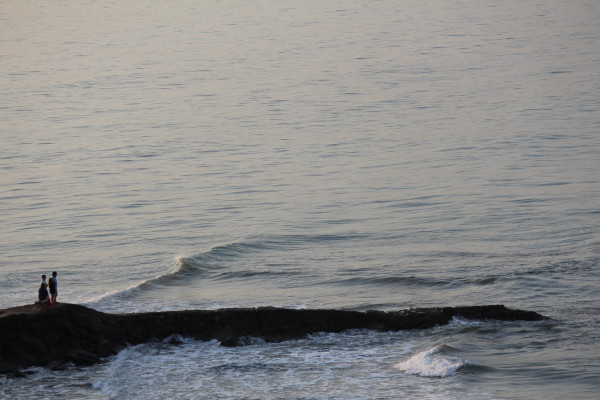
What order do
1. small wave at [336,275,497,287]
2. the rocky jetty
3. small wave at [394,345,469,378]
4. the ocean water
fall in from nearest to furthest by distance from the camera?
small wave at [394,345,469,378], the rocky jetty, the ocean water, small wave at [336,275,497,287]

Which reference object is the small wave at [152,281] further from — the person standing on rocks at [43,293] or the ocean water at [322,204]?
the person standing on rocks at [43,293]

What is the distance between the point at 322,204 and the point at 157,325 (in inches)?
656

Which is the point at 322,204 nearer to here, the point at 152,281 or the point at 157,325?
the point at 152,281

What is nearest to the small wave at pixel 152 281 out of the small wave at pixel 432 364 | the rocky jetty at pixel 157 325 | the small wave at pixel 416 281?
the rocky jetty at pixel 157 325

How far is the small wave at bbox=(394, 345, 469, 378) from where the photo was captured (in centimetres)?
2092

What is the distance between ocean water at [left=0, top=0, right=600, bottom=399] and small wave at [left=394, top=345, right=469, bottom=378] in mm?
57

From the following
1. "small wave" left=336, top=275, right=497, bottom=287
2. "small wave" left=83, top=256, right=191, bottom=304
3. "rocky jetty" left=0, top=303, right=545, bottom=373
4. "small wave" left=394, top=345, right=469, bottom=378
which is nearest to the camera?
"small wave" left=394, top=345, right=469, bottom=378

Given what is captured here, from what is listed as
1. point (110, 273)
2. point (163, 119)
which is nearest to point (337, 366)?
point (110, 273)

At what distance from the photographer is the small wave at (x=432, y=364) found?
2092cm

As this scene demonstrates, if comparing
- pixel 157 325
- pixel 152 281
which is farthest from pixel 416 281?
pixel 157 325

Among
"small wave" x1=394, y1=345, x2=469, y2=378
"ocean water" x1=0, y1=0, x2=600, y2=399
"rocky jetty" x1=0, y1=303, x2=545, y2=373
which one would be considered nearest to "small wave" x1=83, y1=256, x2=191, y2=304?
"ocean water" x1=0, y1=0, x2=600, y2=399

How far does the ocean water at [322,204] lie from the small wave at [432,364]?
0.06 meters

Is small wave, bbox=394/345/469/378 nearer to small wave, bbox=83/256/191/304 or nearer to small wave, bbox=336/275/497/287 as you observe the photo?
small wave, bbox=336/275/497/287

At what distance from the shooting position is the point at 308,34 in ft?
316
